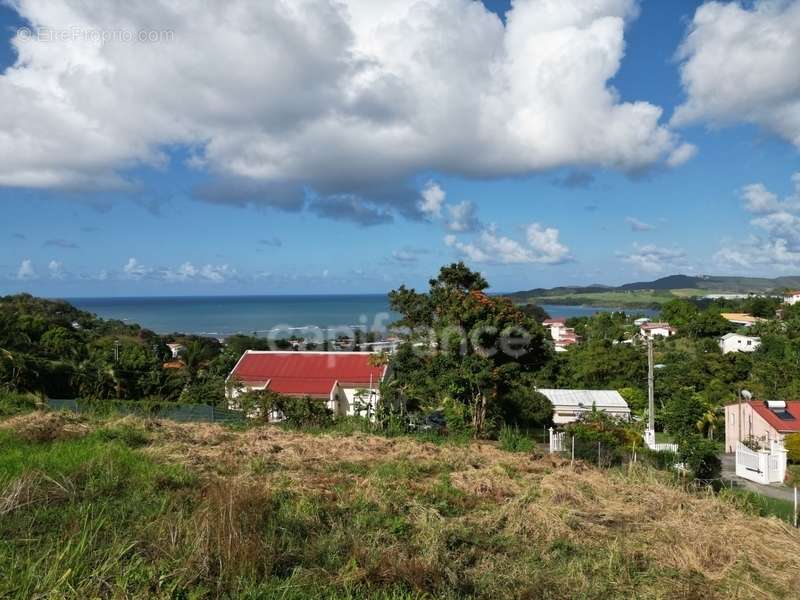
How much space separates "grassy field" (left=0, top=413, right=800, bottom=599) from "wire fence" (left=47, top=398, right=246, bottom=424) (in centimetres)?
240

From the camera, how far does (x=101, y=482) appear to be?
14.8ft

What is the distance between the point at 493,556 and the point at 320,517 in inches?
53.2

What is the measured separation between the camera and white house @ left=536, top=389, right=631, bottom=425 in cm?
2322

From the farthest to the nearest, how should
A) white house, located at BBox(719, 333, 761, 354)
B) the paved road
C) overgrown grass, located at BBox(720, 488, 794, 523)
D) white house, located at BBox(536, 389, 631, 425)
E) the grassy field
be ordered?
white house, located at BBox(719, 333, 761, 354), white house, located at BBox(536, 389, 631, 425), the paved road, overgrown grass, located at BBox(720, 488, 794, 523), the grassy field

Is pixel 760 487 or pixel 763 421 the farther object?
pixel 763 421

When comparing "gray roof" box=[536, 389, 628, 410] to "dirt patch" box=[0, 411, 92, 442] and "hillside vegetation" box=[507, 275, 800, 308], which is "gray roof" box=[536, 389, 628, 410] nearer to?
"dirt patch" box=[0, 411, 92, 442]

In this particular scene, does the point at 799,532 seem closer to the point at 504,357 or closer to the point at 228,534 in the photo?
the point at 228,534

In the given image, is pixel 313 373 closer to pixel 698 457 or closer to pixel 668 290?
pixel 698 457

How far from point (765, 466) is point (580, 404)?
9.13 m

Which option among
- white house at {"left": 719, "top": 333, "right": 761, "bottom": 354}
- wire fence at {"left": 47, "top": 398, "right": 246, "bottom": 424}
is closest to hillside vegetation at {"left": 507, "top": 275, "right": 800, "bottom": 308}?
white house at {"left": 719, "top": 333, "right": 761, "bottom": 354}

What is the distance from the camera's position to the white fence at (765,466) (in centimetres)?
1471

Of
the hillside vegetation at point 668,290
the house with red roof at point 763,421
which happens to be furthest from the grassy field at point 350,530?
the hillside vegetation at point 668,290

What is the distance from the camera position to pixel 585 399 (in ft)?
80.8

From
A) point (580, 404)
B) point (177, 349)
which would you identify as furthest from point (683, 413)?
point (177, 349)
